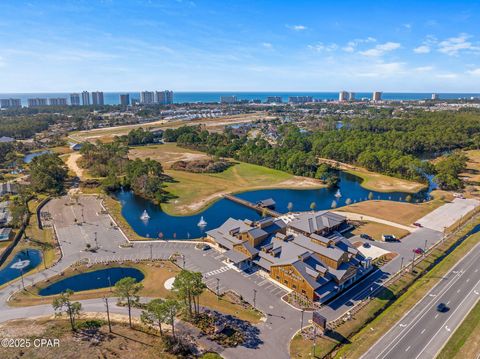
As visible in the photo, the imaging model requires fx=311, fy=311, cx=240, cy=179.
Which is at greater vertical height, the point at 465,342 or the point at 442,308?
the point at 442,308

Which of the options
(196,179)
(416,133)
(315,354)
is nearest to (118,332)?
(315,354)

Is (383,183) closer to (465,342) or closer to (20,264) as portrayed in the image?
(465,342)

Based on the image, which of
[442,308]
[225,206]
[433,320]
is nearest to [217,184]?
[225,206]

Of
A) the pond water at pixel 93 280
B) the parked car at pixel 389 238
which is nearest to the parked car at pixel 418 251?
the parked car at pixel 389 238

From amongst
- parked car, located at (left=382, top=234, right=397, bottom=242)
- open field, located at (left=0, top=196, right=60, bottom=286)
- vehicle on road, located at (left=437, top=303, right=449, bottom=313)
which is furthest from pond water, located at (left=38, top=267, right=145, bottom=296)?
parked car, located at (left=382, top=234, right=397, bottom=242)

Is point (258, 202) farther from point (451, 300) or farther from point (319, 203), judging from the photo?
point (451, 300)

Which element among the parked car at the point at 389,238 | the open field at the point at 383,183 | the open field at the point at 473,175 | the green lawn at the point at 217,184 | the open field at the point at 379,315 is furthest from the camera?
the open field at the point at 383,183

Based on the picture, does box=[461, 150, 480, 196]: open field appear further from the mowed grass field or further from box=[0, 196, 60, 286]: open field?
box=[0, 196, 60, 286]: open field

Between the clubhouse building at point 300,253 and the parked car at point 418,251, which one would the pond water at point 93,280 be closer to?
the clubhouse building at point 300,253
